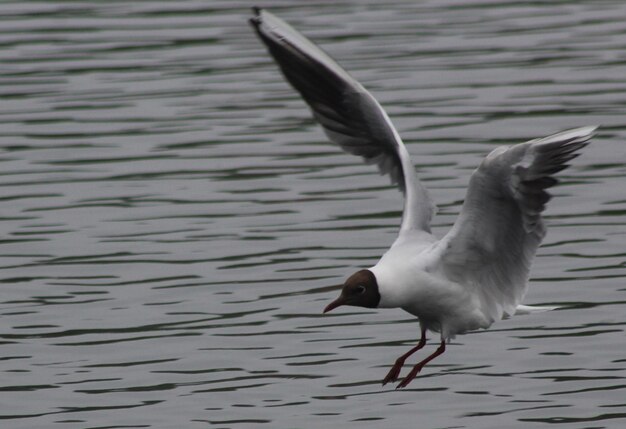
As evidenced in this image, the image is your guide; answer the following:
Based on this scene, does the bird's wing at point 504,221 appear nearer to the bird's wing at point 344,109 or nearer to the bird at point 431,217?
the bird at point 431,217

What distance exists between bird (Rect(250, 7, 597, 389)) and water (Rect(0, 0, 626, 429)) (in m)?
0.55

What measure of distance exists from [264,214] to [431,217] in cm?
410

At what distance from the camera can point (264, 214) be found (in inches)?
573

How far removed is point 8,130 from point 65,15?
5.26m

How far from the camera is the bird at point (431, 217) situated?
31.7ft

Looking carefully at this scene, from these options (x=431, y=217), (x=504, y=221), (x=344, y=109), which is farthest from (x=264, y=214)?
(x=504, y=221)

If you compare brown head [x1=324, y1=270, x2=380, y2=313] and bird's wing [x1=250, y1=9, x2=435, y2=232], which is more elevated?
bird's wing [x1=250, y1=9, x2=435, y2=232]

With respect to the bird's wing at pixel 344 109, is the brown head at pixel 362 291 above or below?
below

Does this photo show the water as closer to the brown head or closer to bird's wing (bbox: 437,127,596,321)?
bird's wing (bbox: 437,127,596,321)

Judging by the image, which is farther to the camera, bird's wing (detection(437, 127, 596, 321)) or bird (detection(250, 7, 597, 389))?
bird (detection(250, 7, 597, 389))

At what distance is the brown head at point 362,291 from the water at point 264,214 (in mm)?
713

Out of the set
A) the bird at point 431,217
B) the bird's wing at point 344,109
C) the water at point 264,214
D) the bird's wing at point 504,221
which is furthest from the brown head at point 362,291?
the water at point 264,214

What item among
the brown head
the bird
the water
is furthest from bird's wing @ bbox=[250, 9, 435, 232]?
the water

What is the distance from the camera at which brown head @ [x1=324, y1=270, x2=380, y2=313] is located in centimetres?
991
